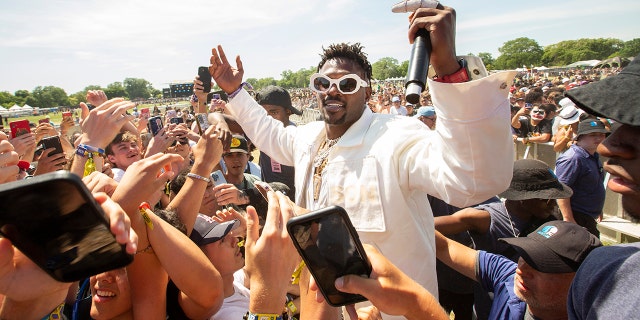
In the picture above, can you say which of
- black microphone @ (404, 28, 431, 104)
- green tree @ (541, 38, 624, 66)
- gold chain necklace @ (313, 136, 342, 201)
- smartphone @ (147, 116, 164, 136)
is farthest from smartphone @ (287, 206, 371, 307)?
green tree @ (541, 38, 624, 66)

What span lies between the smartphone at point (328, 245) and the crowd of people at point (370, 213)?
0.04m

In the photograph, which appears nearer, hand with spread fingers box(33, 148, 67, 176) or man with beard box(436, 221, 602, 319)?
man with beard box(436, 221, 602, 319)

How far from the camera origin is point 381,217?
194cm

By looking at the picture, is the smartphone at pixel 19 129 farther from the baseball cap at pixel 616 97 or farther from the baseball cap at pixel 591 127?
the baseball cap at pixel 591 127

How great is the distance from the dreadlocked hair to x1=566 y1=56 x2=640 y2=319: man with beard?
1.61 metres

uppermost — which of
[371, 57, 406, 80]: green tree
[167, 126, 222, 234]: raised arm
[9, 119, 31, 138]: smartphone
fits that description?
[371, 57, 406, 80]: green tree

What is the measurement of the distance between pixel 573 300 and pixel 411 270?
3.16 feet

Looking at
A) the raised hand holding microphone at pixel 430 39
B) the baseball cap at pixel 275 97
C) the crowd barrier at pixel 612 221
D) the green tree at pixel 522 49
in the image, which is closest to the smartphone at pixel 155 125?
the baseball cap at pixel 275 97

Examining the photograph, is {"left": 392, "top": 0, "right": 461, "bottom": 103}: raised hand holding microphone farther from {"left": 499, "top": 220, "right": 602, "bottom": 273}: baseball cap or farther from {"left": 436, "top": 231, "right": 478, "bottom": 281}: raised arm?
{"left": 436, "top": 231, "right": 478, "bottom": 281}: raised arm

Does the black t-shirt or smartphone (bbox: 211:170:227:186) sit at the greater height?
smartphone (bbox: 211:170:227:186)

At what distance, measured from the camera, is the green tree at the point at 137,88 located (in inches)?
4631

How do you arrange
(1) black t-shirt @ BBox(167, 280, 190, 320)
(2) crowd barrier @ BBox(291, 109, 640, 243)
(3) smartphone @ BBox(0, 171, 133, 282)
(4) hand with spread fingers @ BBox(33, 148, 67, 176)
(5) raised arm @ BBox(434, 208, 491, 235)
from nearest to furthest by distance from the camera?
1. (3) smartphone @ BBox(0, 171, 133, 282)
2. (1) black t-shirt @ BBox(167, 280, 190, 320)
3. (5) raised arm @ BBox(434, 208, 491, 235)
4. (4) hand with spread fingers @ BBox(33, 148, 67, 176)
5. (2) crowd barrier @ BBox(291, 109, 640, 243)

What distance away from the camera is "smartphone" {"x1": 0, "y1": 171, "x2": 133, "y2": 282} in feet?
2.75

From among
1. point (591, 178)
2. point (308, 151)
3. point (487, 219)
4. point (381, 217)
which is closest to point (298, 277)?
point (381, 217)
